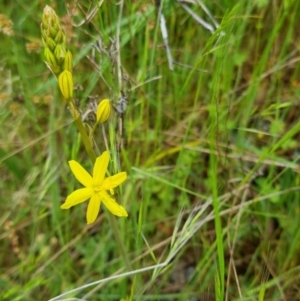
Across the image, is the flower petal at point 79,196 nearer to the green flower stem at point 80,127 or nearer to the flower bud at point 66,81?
the green flower stem at point 80,127

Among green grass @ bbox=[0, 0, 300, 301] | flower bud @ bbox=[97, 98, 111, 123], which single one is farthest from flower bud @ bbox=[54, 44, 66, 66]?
green grass @ bbox=[0, 0, 300, 301]

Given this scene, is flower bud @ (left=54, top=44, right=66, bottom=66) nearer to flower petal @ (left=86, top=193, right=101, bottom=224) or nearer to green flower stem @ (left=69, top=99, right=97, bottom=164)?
green flower stem @ (left=69, top=99, right=97, bottom=164)

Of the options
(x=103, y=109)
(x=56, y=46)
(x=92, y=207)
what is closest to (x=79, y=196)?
(x=92, y=207)

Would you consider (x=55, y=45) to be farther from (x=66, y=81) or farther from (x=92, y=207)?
(x=92, y=207)

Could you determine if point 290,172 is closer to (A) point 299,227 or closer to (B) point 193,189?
(A) point 299,227

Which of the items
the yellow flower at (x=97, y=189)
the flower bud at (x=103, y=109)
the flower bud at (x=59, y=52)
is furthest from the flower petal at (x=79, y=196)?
the flower bud at (x=59, y=52)

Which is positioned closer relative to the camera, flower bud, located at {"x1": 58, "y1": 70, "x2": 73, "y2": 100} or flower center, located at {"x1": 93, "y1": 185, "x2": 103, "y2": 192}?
flower bud, located at {"x1": 58, "y1": 70, "x2": 73, "y2": 100}
